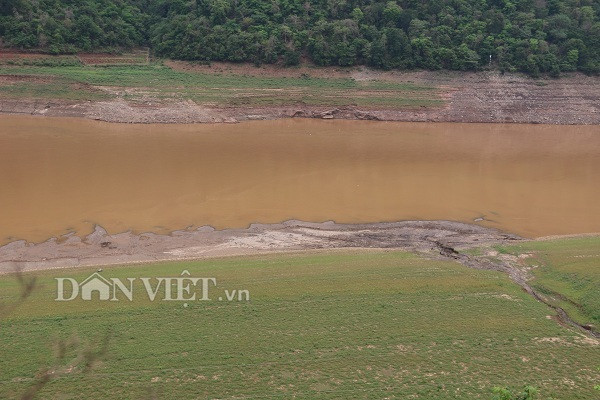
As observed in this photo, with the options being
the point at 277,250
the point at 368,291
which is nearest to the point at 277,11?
the point at 277,250

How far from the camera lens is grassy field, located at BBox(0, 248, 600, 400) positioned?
40.4 feet

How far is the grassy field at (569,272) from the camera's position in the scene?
16250 millimetres

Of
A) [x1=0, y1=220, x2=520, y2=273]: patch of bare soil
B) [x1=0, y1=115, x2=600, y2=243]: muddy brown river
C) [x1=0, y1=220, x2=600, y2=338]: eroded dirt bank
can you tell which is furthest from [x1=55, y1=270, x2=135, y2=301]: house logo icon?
[x1=0, y1=115, x2=600, y2=243]: muddy brown river

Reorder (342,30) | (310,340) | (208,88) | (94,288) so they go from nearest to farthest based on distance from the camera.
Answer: (310,340)
(94,288)
(208,88)
(342,30)

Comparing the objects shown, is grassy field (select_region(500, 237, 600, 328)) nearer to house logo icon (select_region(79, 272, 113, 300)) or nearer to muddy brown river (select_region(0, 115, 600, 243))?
muddy brown river (select_region(0, 115, 600, 243))

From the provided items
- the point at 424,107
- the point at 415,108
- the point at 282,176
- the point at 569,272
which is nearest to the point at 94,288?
the point at 282,176

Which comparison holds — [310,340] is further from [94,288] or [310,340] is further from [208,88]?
[208,88]

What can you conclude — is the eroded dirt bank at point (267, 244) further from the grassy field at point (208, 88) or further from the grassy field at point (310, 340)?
the grassy field at point (208, 88)

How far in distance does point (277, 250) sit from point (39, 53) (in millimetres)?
28251

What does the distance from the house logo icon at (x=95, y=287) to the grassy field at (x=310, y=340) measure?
31 centimetres

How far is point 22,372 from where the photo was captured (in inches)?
484

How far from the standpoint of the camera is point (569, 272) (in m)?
18.2

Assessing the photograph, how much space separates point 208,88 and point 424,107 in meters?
14.5

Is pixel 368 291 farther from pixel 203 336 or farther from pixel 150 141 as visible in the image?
pixel 150 141
